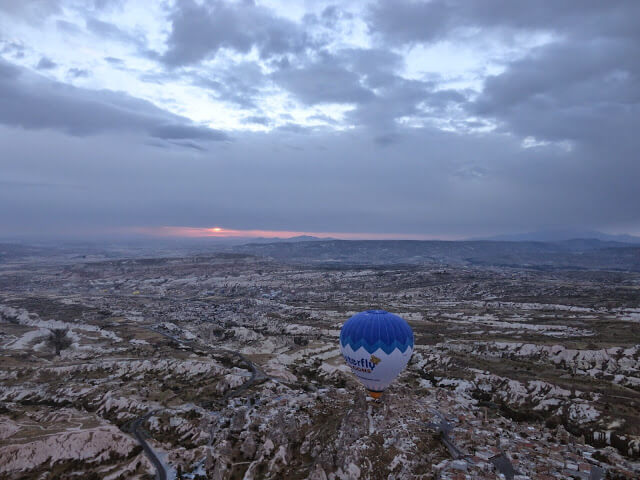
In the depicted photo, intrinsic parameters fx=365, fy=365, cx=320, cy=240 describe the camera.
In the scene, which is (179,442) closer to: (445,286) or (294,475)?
(294,475)

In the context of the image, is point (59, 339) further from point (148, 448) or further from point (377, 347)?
point (377, 347)

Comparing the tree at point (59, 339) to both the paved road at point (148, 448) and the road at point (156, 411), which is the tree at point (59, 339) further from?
→ the paved road at point (148, 448)

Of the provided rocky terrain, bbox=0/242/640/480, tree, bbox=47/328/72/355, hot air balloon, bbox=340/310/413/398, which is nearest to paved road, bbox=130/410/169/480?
rocky terrain, bbox=0/242/640/480

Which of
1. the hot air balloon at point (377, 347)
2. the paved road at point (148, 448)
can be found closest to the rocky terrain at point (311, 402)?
the paved road at point (148, 448)

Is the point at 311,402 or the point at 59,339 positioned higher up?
the point at 311,402

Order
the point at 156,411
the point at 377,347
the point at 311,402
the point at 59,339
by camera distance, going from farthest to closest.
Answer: the point at 59,339
the point at 311,402
the point at 156,411
the point at 377,347

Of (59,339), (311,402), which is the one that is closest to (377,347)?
(311,402)
